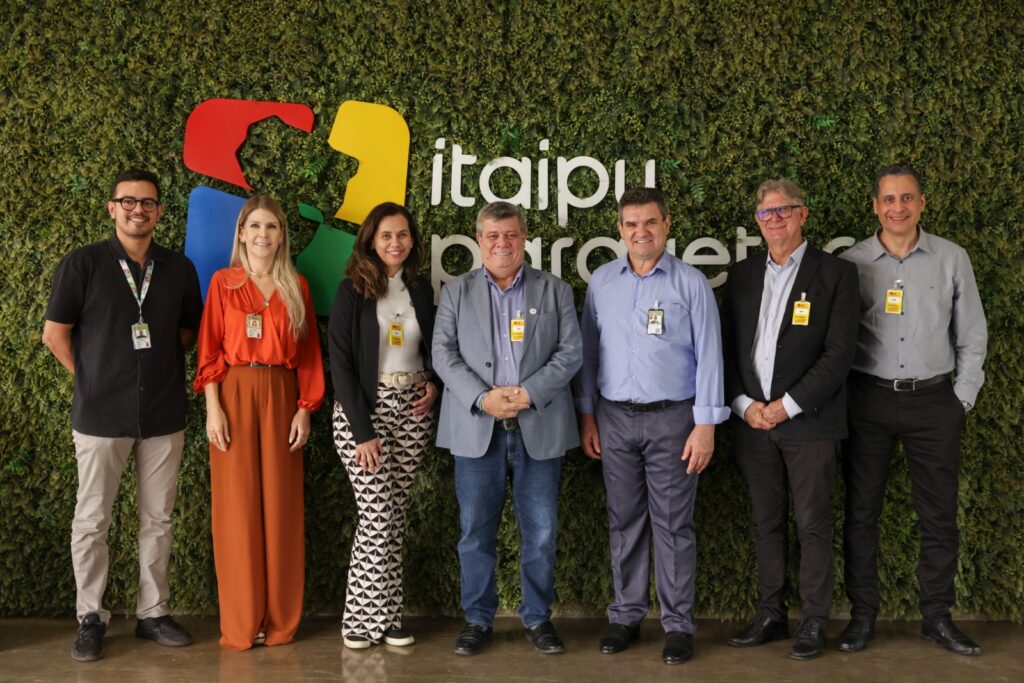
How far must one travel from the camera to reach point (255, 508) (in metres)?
3.55

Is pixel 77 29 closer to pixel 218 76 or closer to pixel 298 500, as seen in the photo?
pixel 218 76

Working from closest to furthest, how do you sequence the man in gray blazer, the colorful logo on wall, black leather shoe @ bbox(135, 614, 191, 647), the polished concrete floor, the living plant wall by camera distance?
the polished concrete floor → the man in gray blazer → black leather shoe @ bbox(135, 614, 191, 647) → the living plant wall → the colorful logo on wall

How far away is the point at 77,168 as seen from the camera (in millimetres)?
3994

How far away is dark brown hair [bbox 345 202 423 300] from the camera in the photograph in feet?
11.4

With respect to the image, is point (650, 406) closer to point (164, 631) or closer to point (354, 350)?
point (354, 350)

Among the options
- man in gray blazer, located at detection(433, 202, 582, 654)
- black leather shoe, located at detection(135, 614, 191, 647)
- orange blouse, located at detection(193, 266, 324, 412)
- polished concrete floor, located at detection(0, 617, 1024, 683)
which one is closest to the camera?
polished concrete floor, located at detection(0, 617, 1024, 683)

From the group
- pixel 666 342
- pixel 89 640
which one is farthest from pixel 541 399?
pixel 89 640

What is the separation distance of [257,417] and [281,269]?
24.8 inches

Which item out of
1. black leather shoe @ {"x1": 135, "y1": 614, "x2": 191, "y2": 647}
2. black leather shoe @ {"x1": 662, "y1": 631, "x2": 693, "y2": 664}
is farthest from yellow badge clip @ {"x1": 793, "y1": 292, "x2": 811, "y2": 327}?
black leather shoe @ {"x1": 135, "y1": 614, "x2": 191, "y2": 647}

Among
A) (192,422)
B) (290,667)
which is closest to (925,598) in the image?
(290,667)

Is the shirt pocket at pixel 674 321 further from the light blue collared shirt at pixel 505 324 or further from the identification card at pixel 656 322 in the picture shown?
the light blue collared shirt at pixel 505 324

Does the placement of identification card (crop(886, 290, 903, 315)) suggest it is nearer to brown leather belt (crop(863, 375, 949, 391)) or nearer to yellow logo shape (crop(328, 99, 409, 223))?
brown leather belt (crop(863, 375, 949, 391))

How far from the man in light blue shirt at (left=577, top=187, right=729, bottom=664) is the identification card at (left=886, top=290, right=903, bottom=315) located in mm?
732

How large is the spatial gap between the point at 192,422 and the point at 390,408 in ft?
3.70
